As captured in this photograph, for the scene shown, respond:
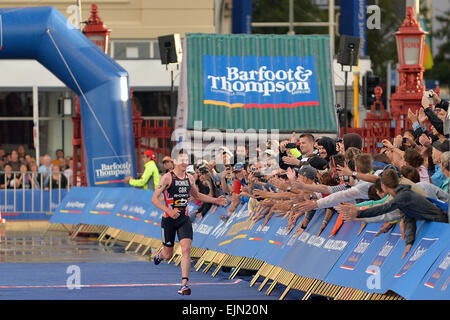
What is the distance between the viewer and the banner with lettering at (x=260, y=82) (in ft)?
99.9

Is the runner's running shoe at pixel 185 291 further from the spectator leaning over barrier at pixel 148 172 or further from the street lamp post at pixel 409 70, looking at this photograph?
the spectator leaning over barrier at pixel 148 172

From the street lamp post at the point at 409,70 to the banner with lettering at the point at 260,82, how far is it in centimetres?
710

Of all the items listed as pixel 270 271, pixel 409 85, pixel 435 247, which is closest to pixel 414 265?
pixel 435 247

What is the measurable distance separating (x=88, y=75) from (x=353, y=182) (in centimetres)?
1505

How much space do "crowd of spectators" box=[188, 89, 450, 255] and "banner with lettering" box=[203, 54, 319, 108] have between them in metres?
10.2

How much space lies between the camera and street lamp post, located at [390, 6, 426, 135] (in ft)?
76.2

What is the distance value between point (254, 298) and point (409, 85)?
10034 mm

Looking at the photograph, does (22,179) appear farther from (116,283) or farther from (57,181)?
(116,283)

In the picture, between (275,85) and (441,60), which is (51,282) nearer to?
(275,85)

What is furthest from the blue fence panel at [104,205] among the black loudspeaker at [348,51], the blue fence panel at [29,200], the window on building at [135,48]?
the window on building at [135,48]

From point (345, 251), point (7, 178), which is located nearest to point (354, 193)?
point (345, 251)

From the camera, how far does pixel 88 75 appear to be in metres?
28.3

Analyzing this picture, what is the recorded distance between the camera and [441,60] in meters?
90.1

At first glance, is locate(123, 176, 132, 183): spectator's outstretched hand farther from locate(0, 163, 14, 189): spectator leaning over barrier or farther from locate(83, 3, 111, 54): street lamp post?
locate(0, 163, 14, 189): spectator leaning over barrier
